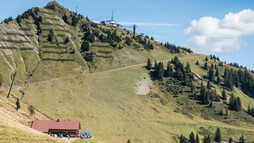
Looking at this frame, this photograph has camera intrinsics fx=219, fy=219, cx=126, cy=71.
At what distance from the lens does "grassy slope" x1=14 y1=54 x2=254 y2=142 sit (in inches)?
4432

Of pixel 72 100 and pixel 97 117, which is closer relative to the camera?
pixel 97 117

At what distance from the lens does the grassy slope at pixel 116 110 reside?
113m

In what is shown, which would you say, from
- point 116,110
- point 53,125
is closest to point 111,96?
point 116,110

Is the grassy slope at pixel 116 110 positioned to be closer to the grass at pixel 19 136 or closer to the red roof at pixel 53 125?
the red roof at pixel 53 125

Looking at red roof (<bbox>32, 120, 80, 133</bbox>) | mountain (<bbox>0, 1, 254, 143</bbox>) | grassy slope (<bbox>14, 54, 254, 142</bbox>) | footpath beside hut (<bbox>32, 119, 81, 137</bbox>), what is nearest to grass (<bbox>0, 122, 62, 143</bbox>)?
footpath beside hut (<bbox>32, 119, 81, 137</bbox>)

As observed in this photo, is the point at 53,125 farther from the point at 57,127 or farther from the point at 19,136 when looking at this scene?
the point at 19,136

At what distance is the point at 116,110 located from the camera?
133625mm

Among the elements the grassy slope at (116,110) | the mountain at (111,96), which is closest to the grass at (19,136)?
the grassy slope at (116,110)

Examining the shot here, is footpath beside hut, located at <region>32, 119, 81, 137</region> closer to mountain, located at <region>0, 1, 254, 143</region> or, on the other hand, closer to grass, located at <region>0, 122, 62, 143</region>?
mountain, located at <region>0, 1, 254, 143</region>

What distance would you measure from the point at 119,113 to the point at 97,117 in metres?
16.4

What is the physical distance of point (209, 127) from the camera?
143 m

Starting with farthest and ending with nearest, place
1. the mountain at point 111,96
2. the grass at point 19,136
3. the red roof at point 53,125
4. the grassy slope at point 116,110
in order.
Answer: the mountain at point 111,96, the grassy slope at point 116,110, the red roof at point 53,125, the grass at point 19,136

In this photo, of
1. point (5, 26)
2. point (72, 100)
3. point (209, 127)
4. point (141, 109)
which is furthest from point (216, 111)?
point (5, 26)

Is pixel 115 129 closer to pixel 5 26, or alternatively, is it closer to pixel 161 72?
pixel 161 72
